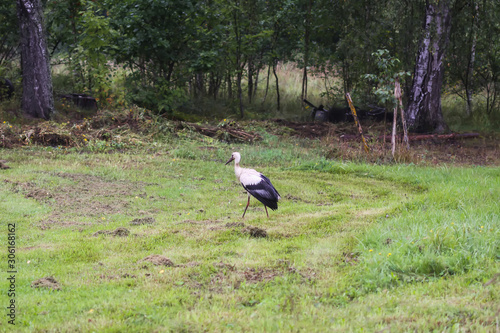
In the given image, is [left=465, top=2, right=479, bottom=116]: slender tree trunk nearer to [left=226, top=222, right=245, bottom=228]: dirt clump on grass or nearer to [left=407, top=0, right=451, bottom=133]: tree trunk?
[left=407, top=0, right=451, bottom=133]: tree trunk

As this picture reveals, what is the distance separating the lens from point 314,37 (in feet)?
67.5

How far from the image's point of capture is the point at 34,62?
14039 millimetres

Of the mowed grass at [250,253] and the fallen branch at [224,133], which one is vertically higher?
the fallen branch at [224,133]

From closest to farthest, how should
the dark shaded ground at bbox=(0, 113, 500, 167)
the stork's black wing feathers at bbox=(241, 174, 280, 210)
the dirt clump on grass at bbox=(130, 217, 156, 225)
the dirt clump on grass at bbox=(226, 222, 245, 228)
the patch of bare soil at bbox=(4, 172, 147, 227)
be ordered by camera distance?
the dirt clump on grass at bbox=(226, 222, 245, 228) → the dirt clump on grass at bbox=(130, 217, 156, 225) → the stork's black wing feathers at bbox=(241, 174, 280, 210) → the patch of bare soil at bbox=(4, 172, 147, 227) → the dark shaded ground at bbox=(0, 113, 500, 167)

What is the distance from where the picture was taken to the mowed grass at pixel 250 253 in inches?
158

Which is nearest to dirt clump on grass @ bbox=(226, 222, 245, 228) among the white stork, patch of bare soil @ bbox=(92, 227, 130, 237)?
the white stork

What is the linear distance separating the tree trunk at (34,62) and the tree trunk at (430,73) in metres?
11.2

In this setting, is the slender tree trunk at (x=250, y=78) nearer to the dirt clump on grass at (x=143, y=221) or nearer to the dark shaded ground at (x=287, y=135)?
the dark shaded ground at (x=287, y=135)

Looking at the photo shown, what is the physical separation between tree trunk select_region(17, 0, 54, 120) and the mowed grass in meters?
4.85

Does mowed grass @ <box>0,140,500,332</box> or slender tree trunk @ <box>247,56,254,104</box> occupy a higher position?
slender tree trunk @ <box>247,56,254,104</box>

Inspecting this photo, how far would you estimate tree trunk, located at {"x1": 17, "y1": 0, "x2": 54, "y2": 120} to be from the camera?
1381 centimetres


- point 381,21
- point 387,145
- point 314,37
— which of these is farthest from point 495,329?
point 314,37

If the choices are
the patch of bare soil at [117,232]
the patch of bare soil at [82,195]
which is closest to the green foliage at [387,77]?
the patch of bare soil at [82,195]

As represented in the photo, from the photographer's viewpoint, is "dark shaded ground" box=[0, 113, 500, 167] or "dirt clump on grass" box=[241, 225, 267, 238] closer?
"dirt clump on grass" box=[241, 225, 267, 238]
